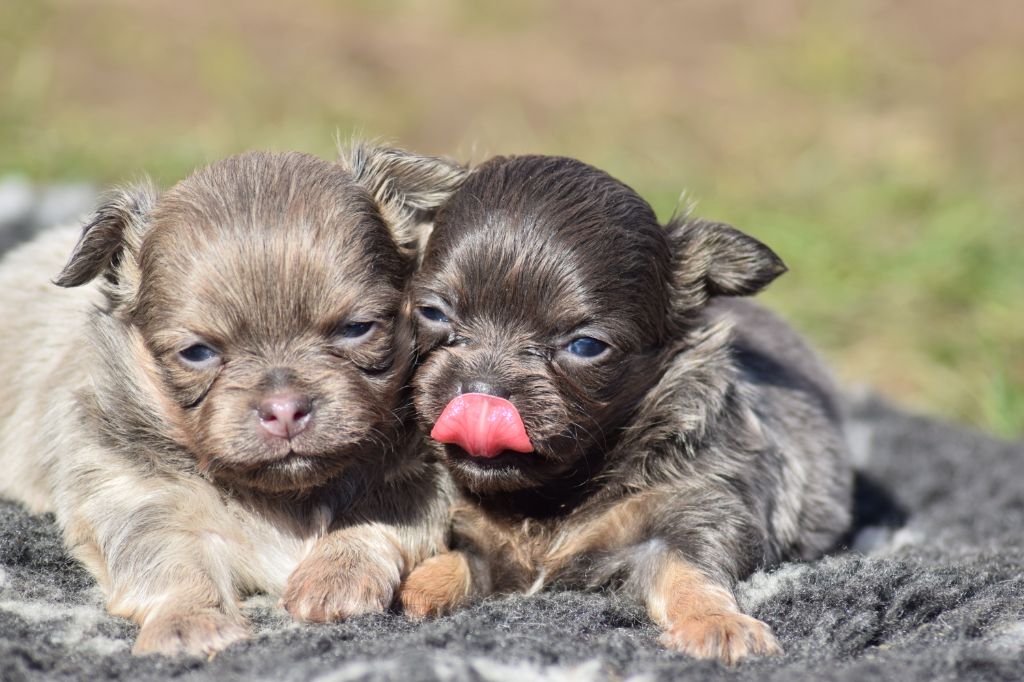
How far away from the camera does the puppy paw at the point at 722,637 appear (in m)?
3.39

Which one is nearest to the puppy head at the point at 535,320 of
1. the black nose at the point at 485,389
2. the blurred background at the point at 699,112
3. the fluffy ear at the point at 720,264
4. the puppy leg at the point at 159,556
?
the black nose at the point at 485,389

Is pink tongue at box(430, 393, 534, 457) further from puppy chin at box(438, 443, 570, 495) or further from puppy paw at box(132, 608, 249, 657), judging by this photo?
puppy paw at box(132, 608, 249, 657)

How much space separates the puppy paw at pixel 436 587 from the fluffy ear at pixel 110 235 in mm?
1544

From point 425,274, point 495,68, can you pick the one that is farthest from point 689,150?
point 425,274

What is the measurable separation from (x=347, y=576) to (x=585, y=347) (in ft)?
3.61

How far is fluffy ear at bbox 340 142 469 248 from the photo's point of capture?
4.29 metres

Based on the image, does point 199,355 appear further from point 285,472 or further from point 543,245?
point 543,245

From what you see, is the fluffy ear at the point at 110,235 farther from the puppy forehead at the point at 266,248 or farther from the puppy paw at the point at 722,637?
the puppy paw at the point at 722,637

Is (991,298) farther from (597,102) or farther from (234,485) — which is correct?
(234,485)

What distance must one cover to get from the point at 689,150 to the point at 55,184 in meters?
5.55

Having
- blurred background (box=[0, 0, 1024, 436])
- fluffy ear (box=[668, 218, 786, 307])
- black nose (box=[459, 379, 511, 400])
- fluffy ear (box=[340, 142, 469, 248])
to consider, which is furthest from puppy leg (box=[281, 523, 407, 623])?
blurred background (box=[0, 0, 1024, 436])

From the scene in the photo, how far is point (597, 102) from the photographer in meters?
11.0

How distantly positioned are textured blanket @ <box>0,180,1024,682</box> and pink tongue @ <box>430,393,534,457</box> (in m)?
0.54

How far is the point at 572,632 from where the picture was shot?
3490 mm
